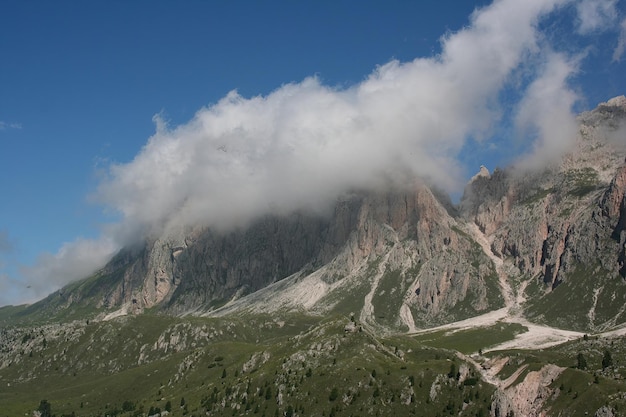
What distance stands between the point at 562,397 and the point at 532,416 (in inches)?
448

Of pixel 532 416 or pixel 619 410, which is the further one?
pixel 532 416

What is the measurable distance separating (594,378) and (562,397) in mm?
11144

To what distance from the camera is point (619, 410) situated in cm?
17312

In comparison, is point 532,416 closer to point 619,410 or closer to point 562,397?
point 562,397

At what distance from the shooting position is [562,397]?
193 m

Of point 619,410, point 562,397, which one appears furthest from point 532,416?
point 619,410

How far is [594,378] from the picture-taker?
634 ft

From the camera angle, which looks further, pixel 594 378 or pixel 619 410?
pixel 594 378

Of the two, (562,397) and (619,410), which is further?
(562,397)

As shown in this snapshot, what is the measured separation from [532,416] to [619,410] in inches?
1190

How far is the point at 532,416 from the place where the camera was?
19775cm

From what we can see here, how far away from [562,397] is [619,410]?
2106 centimetres
